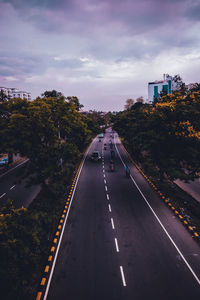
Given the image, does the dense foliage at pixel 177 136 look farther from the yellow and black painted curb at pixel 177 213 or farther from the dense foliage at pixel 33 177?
the dense foliage at pixel 33 177

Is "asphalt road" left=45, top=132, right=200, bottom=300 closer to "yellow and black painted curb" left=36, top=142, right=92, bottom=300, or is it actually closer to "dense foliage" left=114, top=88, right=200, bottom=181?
"yellow and black painted curb" left=36, top=142, right=92, bottom=300

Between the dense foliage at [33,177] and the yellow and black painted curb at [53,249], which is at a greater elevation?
the dense foliage at [33,177]

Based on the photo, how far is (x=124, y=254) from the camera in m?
12.4

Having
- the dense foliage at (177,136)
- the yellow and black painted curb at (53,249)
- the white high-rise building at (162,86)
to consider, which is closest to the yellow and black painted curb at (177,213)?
the dense foliage at (177,136)

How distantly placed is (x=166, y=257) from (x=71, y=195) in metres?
12.9

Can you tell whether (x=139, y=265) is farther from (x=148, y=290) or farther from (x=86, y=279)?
(x=86, y=279)

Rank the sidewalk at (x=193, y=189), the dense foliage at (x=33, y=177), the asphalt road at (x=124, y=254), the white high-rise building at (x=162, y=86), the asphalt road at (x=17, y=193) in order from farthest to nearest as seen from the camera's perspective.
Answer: the white high-rise building at (x=162, y=86)
the sidewalk at (x=193, y=189)
the asphalt road at (x=17, y=193)
the asphalt road at (x=124, y=254)
the dense foliage at (x=33, y=177)

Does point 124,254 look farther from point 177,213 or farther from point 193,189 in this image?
point 193,189

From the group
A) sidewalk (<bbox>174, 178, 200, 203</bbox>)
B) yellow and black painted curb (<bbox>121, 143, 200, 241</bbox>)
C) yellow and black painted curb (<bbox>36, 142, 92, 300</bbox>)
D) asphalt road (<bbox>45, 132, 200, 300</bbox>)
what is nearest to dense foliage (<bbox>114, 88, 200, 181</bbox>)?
yellow and black painted curb (<bbox>121, 143, 200, 241</bbox>)

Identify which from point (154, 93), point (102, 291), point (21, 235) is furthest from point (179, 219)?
point (154, 93)

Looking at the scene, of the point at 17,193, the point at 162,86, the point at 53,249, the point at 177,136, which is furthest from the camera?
the point at 162,86

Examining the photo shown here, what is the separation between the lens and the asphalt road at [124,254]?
982 centimetres

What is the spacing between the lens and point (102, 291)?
979cm

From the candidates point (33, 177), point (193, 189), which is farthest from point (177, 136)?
point (33, 177)
